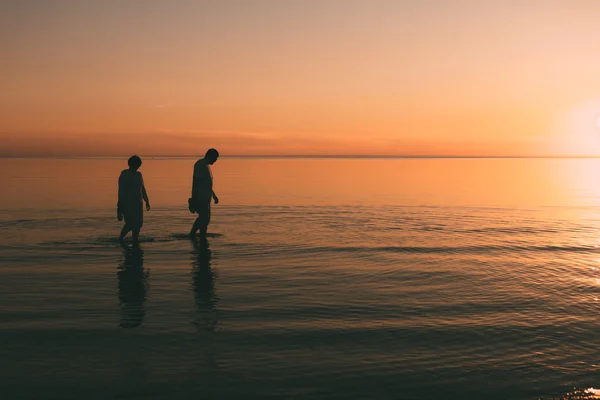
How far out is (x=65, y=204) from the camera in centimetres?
2698

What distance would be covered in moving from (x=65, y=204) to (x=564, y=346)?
2498 centimetres

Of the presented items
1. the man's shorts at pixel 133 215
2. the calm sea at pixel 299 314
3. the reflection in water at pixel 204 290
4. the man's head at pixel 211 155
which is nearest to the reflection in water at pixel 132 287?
the calm sea at pixel 299 314

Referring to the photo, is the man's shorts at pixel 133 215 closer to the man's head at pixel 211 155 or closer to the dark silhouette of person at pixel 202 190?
the dark silhouette of person at pixel 202 190

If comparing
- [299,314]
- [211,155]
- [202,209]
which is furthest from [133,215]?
[299,314]

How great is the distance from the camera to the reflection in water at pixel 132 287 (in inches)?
327

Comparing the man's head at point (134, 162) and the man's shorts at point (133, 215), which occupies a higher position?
the man's head at point (134, 162)

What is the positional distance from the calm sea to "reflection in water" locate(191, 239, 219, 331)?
0.05m

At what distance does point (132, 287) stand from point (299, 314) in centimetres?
352

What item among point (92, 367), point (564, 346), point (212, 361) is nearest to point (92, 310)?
point (92, 367)

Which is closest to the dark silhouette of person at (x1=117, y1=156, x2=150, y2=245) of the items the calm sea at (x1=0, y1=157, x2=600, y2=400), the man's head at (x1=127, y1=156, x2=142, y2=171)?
the man's head at (x1=127, y1=156, x2=142, y2=171)

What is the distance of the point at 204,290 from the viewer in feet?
33.1

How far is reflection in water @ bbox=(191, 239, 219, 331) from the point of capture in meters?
8.19

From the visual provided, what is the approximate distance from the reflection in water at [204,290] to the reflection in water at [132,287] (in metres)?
0.90

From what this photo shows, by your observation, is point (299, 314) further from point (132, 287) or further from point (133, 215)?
point (133, 215)
